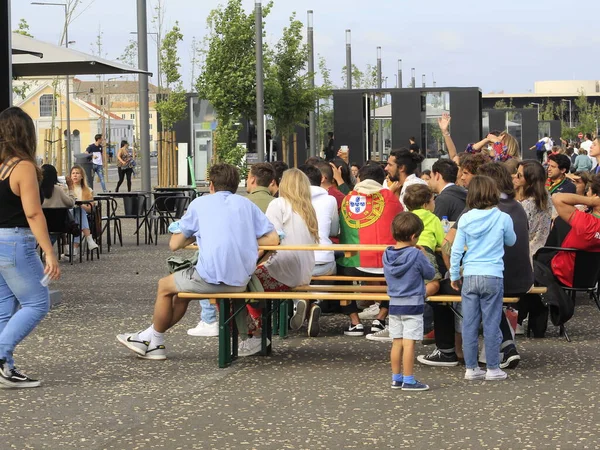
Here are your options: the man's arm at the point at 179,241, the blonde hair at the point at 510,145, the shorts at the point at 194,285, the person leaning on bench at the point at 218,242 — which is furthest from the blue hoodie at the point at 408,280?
the blonde hair at the point at 510,145

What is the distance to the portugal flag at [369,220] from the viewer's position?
10258 mm

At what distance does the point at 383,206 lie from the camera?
10.3 m

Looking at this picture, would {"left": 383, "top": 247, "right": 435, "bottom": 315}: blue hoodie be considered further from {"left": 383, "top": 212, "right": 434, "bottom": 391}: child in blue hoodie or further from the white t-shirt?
the white t-shirt

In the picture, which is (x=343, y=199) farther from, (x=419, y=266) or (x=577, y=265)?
(x=419, y=266)

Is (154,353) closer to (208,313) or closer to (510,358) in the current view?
(208,313)

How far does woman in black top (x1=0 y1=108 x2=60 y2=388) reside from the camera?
7789mm

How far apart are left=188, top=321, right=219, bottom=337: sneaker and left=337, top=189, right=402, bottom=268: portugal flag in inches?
49.2

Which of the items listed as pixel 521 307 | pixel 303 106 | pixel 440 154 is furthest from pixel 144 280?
pixel 440 154

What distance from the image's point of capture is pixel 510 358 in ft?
28.2

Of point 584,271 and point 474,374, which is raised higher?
point 584,271

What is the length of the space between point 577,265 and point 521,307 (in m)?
0.65

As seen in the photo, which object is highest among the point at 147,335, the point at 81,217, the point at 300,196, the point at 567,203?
the point at 300,196

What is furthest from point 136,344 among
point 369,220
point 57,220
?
point 57,220

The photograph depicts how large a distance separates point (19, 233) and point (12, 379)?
951mm
